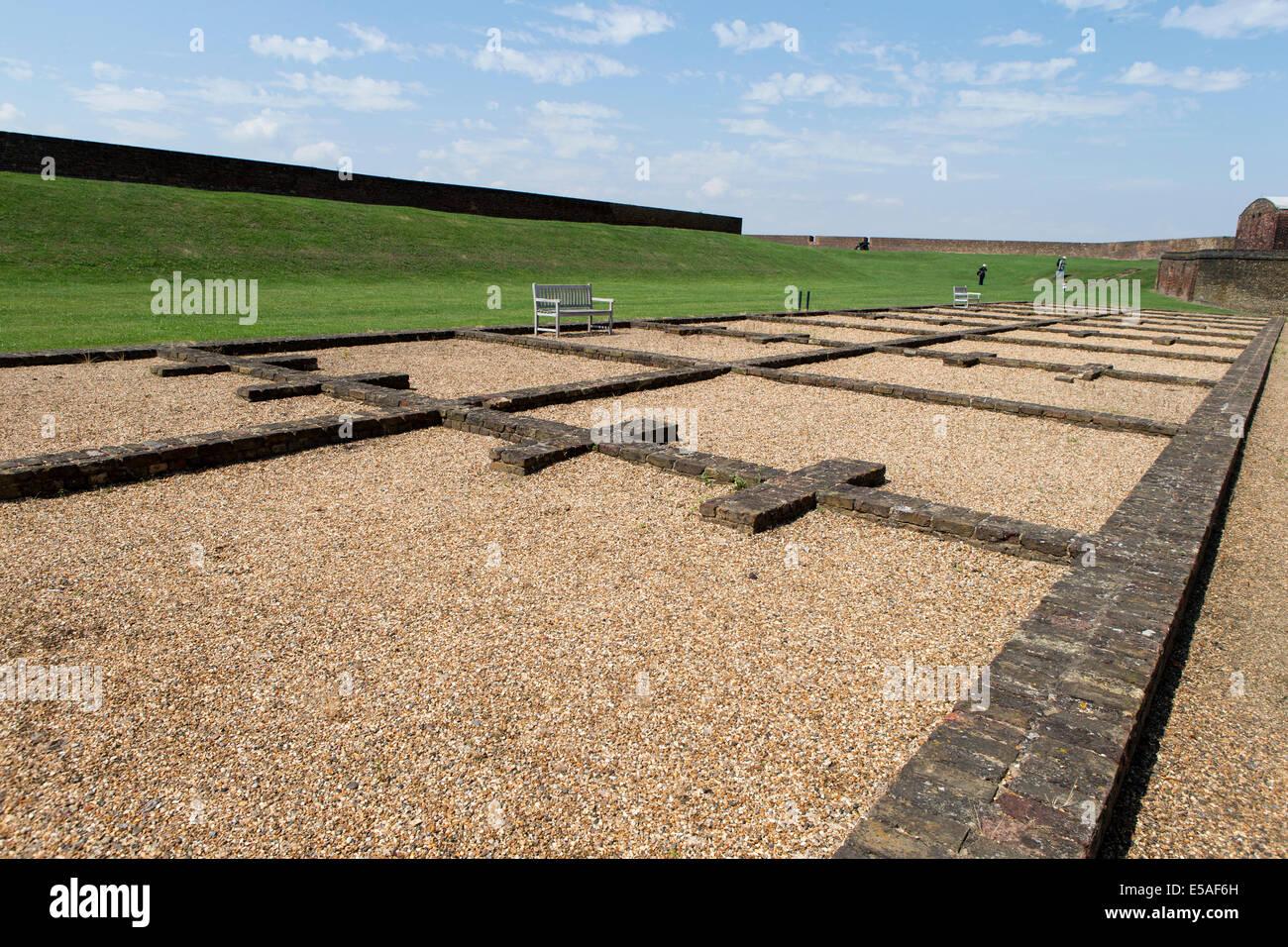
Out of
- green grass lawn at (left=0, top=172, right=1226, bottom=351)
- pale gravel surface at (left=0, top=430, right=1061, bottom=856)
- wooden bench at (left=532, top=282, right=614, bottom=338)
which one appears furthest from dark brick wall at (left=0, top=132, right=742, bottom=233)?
pale gravel surface at (left=0, top=430, right=1061, bottom=856)

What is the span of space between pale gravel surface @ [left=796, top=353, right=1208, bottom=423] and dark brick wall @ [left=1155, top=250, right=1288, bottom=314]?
90.9 ft

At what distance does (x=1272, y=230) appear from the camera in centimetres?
3797

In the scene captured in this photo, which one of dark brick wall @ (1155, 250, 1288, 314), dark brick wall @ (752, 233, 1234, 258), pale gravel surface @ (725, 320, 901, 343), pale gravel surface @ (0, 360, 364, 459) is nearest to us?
pale gravel surface @ (0, 360, 364, 459)

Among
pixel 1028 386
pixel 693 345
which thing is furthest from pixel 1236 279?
pixel 693 345

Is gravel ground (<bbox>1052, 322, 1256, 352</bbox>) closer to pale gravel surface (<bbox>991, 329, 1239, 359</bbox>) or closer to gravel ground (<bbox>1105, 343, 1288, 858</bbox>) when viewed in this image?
pale gravel surface (<bbox>991, 329, 1239, 359</bbox>)

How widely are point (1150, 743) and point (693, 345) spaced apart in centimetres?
1342

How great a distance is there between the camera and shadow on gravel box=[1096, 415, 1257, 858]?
2762 mm

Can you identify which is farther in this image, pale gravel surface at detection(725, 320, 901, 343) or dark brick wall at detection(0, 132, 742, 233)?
dark brick wall at detection(0, 132, 742, 233)

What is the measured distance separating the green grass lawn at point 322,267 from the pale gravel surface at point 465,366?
2754 millimetres

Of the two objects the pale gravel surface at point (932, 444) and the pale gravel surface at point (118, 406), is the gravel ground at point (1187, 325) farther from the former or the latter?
the pale gravel surface at point (118, 406)

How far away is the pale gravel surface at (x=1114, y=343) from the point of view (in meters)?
18.3
